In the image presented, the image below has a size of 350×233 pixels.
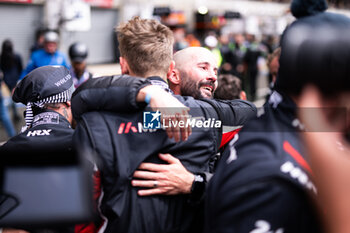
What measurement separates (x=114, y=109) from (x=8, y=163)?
0.63 meters

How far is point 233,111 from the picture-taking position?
1957 mm

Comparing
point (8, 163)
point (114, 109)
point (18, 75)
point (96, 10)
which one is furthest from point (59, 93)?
point (96, 10)

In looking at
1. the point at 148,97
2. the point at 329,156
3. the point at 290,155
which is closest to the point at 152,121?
the point at 148,97

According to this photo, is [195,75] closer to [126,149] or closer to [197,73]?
[197,73]

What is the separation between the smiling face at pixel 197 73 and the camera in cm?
236

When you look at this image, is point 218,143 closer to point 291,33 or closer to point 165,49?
point 165,49

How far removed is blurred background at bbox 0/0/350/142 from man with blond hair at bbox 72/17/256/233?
3.27 m

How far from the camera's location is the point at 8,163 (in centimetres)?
105

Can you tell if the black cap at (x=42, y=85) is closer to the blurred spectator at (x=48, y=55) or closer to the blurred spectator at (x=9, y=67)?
the blurred spectator at (x=48, y=55)

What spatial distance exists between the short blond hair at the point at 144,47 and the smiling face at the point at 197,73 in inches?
20.7

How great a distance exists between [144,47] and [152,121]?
0.37 m

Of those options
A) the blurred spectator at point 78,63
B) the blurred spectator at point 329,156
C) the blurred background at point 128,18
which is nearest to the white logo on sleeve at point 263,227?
the blurred spectator at point 329,156

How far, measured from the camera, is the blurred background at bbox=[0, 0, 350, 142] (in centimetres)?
1018

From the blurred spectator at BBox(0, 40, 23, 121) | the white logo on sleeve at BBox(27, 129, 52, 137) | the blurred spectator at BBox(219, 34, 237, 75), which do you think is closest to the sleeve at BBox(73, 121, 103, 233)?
the white logo on sleeve at BBox(27, 129, 52, 137)
